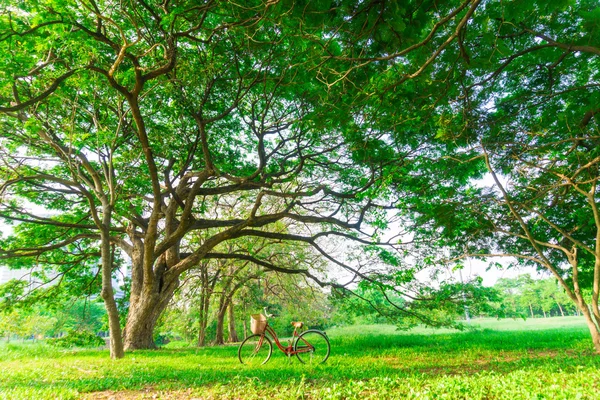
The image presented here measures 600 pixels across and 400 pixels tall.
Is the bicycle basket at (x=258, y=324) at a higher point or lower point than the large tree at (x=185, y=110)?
lower

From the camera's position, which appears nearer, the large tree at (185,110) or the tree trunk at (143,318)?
the large tree at (185,110)

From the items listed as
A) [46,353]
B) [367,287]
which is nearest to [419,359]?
[367,287]

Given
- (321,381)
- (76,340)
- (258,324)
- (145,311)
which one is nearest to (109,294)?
(145,311)

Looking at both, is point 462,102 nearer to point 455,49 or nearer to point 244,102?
point 455,49

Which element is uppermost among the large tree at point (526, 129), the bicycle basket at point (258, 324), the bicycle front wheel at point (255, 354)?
the large tree at point (526, 129)

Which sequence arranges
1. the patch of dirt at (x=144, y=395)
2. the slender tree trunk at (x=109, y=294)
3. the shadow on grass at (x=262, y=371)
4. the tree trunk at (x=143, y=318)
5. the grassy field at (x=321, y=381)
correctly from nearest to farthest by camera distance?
1. the grassy field at (x=321, y=381)
2. the patch of dirt at (x=144, y=395)
3. the shadow on grass at (x=262, y=371)
4. the slender tree trunk at (x=109, y=294)
5. the tree trunk at (x=143, y=318)

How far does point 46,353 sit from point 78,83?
317 inches

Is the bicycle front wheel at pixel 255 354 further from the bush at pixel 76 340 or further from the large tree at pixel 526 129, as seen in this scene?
the bush at pixel 76 340

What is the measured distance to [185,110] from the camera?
7016mm

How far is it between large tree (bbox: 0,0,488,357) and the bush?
213 centimetres

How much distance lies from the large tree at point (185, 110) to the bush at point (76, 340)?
213cm

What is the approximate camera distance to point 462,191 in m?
7.83

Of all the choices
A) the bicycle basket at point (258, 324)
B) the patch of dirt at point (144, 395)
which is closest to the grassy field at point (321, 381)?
the patch of dirt at point (144, 395)

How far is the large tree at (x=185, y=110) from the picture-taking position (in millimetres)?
3742
